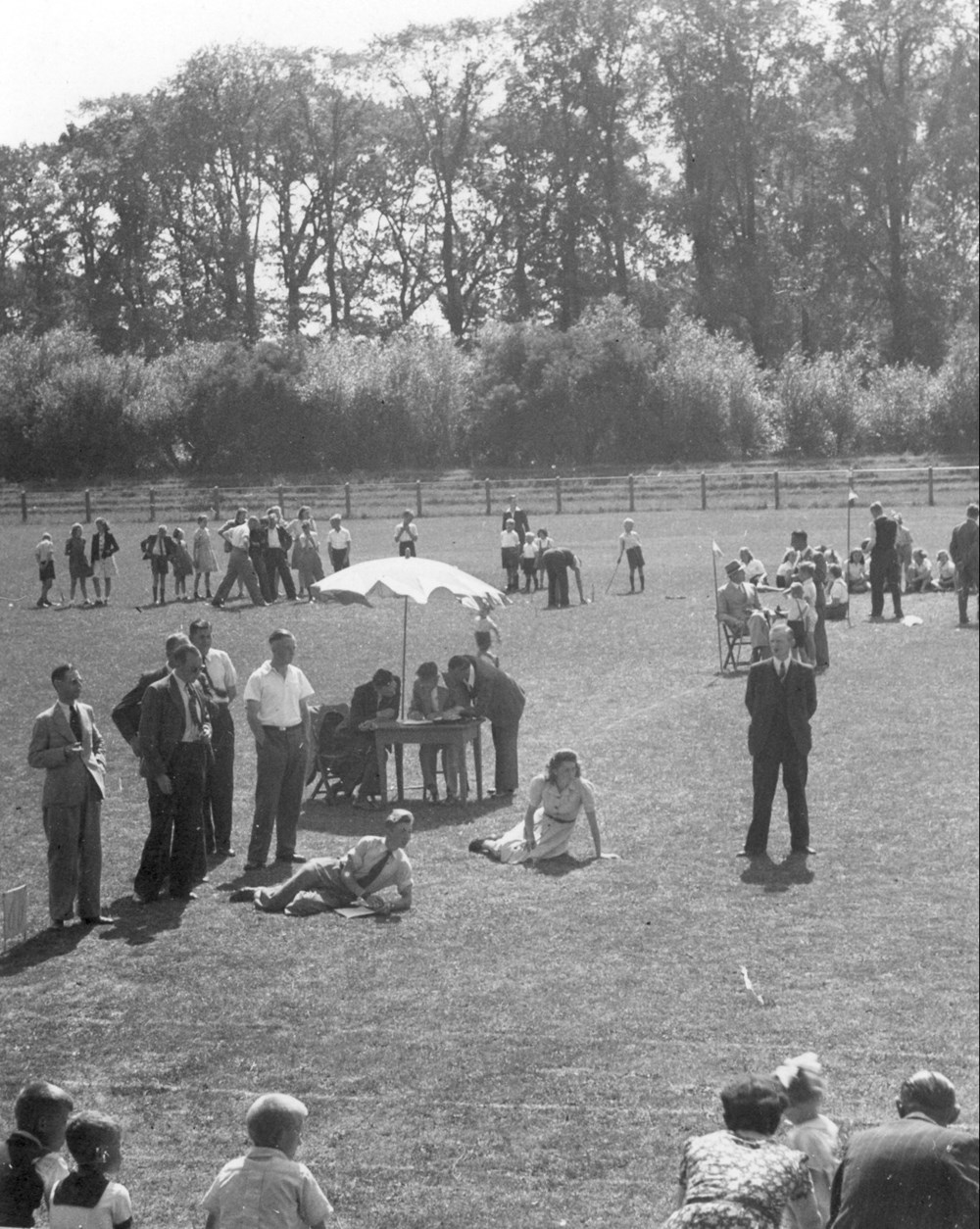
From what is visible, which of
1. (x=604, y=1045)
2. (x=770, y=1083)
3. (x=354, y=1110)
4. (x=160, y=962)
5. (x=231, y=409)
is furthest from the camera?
(x=231, y=409)

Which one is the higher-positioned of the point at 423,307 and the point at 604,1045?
the point at 423,307

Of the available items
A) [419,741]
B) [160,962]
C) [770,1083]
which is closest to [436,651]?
[419,741]

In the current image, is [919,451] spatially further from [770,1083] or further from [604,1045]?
[770,1083]

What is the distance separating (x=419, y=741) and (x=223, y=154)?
123 inches

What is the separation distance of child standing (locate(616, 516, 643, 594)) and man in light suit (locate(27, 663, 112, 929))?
9.24ft

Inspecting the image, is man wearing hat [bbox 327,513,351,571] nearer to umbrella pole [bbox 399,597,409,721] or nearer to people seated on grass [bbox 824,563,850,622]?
umbrella pole [bbox 399,597,409,721]

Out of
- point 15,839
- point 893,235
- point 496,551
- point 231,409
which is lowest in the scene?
point 15,839

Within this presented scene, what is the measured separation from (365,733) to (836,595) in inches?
172

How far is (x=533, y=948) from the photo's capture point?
22.1 ft

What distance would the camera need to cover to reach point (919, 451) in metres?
8.23

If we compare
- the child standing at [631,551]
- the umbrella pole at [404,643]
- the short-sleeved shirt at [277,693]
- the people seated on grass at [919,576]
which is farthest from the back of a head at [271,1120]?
the people seated on grass at [919,576]

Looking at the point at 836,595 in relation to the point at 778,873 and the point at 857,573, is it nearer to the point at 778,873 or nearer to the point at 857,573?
the point at 857,573

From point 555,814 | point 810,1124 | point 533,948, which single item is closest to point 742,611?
point 555,814

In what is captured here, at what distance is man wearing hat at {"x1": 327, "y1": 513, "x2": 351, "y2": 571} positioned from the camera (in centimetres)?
698
